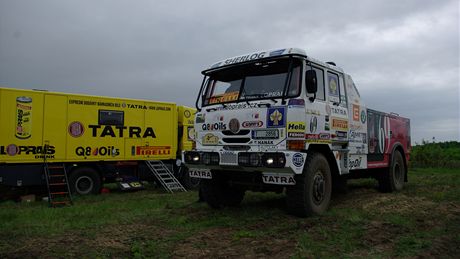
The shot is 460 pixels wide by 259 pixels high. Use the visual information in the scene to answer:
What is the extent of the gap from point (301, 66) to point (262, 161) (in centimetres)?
186

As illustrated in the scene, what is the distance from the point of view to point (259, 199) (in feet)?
32.9

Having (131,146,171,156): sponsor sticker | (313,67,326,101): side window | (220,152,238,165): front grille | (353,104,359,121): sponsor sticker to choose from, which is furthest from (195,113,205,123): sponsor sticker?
(131,146,171,156): sponsor sticker

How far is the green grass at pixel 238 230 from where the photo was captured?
211 inches

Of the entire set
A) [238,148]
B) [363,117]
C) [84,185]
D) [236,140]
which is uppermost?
[363,117]

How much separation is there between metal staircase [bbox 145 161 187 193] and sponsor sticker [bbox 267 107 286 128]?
258 inches

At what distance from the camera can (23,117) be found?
1097 cm

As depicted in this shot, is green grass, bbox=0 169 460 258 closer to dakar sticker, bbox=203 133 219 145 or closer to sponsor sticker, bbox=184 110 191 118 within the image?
dakar sticker, bbox=203 133 219 145

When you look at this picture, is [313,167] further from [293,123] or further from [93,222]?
[93,222]

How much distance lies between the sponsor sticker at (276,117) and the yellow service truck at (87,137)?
6979mm

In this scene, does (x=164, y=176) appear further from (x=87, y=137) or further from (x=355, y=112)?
(x=355, y=112)

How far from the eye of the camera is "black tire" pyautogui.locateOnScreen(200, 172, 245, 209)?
834 centimetres

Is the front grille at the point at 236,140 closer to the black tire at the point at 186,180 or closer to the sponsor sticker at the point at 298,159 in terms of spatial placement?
the sponsor sticker at the point at 298,159

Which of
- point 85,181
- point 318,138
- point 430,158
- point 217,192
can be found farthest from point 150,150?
point 430,158

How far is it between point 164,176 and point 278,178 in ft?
23.4
